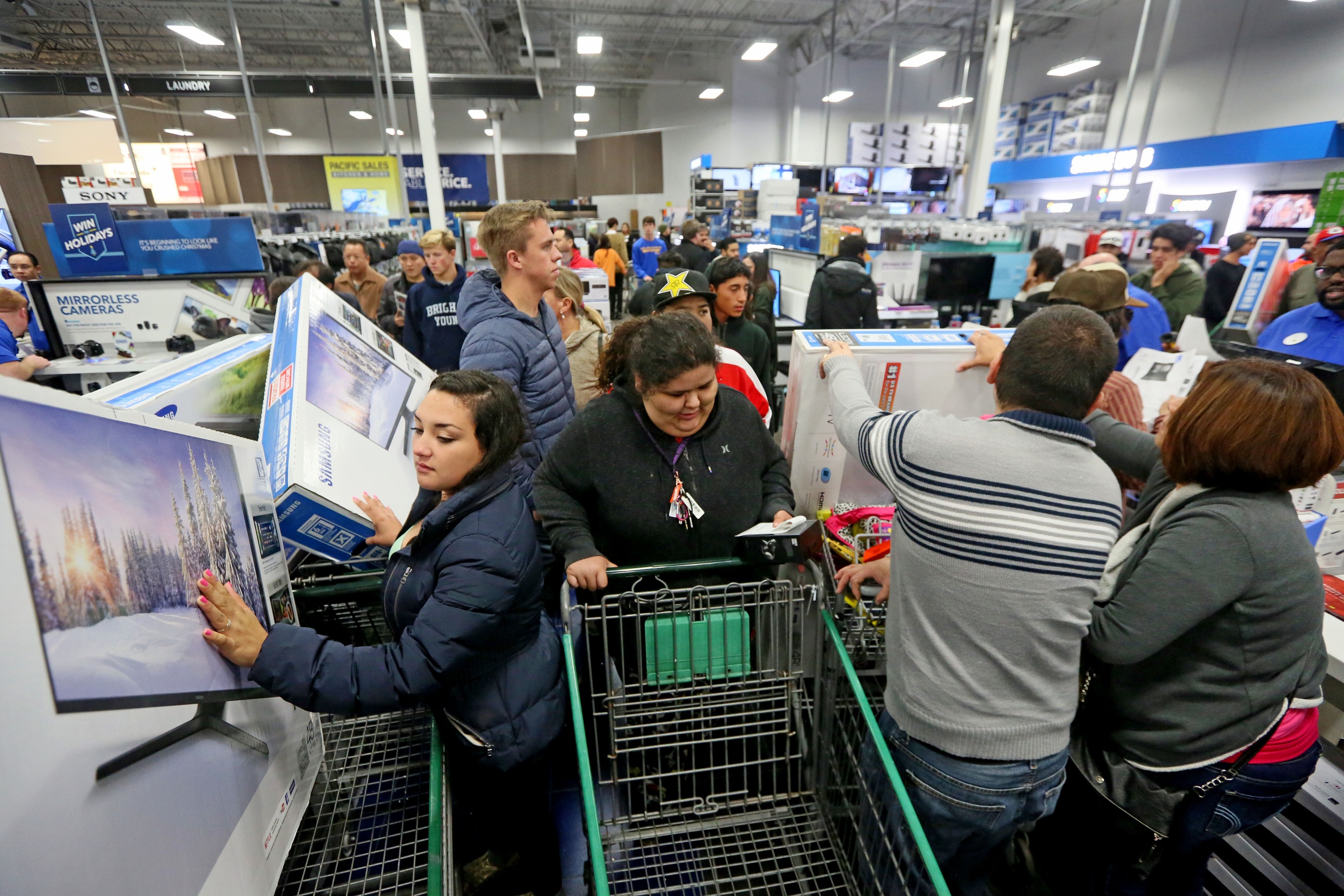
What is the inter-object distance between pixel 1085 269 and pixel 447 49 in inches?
696

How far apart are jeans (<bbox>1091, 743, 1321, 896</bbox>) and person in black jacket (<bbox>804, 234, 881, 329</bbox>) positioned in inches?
144

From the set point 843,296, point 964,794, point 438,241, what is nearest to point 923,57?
point 843,296

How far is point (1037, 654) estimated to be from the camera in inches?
50.2

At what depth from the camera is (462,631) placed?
4.17 feet

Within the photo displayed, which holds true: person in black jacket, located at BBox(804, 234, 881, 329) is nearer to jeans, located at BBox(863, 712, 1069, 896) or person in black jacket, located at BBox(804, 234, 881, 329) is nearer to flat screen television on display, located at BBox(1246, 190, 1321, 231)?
jeans, located at BBox(863, 712, 1069, 896)

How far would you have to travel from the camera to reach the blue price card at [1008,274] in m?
6.44

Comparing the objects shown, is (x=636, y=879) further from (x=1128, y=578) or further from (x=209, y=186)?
(x=209, y=186)

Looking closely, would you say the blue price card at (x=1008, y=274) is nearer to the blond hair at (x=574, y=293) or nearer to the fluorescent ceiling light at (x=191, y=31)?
the blond hair at (x=574, y=293)

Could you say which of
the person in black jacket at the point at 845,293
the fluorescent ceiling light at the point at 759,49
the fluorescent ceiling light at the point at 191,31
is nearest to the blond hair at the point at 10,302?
the person in black jacket at the point at 845,293

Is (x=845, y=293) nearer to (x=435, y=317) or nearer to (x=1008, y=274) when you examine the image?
(x=1008, y=274)

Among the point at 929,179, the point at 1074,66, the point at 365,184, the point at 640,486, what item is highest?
the point at 1074,66

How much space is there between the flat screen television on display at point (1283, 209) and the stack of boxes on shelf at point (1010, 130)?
618 cm

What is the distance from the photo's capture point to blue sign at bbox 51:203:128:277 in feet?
14.4

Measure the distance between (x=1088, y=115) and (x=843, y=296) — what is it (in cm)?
1274
